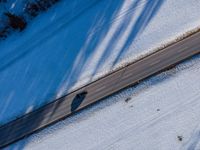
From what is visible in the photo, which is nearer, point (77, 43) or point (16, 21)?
point (77, 43)

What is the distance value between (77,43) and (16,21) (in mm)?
4182

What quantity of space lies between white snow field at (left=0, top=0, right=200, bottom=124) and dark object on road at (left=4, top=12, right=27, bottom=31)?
0.38 metres

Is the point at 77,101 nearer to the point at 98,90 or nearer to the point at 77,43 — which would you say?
the point at 98,90

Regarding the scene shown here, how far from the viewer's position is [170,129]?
23.0 metres

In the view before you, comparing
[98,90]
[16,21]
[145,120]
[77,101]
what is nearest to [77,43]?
[98,90]

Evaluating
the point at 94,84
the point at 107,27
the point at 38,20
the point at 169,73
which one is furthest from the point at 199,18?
the point at 38,20

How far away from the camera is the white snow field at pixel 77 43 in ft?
77.6

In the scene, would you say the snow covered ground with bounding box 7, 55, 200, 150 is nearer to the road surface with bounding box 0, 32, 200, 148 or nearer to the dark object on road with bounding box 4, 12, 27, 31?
the road surface with bounding box 0, 32, 200, 148

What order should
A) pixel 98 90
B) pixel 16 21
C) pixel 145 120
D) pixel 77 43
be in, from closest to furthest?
pixel 145 120 < pixel 98 90 < pixel 77 43 < pixel 16 21

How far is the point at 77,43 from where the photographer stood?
2469cm

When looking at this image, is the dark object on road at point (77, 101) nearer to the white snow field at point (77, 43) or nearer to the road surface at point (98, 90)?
the road surface at point (98, 90)

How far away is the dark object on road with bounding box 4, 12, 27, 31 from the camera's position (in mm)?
25016

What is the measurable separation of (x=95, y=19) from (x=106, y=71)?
3.34m

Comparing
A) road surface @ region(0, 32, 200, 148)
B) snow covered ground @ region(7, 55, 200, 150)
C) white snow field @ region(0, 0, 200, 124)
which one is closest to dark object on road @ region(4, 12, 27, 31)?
white snow field @ region(0, 0, 200, 124)
